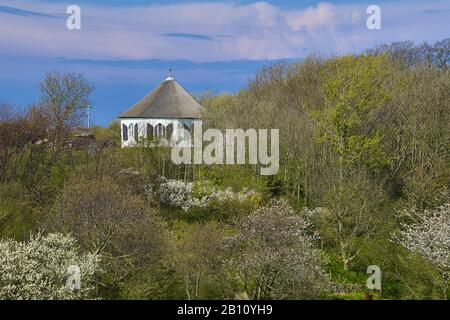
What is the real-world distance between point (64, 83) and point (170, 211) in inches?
745

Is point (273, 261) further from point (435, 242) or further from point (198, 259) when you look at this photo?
point (435, 242)

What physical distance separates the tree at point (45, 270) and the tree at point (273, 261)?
398cm

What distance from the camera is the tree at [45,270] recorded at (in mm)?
11664

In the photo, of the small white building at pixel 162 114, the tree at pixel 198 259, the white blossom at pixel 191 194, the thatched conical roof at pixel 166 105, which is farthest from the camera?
the thatched conical roof at pixel 166 105

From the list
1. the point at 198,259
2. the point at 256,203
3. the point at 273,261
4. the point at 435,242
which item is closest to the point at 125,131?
the point at 256,203

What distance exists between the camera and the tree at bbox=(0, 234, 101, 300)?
11.7 metres

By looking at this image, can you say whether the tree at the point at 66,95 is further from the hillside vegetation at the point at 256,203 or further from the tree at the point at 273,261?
the tree at the point at 273,261

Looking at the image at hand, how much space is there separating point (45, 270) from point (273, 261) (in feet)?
19.6

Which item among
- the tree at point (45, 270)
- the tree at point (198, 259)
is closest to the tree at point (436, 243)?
the tree at point (198, 259)

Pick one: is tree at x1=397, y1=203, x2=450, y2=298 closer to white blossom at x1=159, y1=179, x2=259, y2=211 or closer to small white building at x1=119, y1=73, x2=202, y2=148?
white blossom at x1=159, y1=179, x2=259, y2=211

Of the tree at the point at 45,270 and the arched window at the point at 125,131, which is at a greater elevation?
the arched window at the point at 125,131

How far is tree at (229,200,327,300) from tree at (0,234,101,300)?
398 cm

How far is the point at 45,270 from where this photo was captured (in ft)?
40.4
